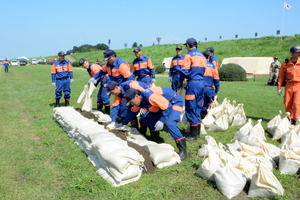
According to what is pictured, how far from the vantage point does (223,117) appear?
21.8ft

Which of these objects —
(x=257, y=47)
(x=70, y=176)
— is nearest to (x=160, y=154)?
(x=70, y=176)

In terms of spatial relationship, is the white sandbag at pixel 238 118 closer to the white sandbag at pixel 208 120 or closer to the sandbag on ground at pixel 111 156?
the white sandbag at pixel 208 120

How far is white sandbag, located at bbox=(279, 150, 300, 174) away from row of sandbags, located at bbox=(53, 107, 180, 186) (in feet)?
5.33

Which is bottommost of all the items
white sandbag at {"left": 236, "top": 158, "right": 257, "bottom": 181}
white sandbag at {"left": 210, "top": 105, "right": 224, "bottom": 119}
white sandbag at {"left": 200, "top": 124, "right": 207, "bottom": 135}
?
white sandbag at {"left": 200, "top": 124, "right": 207, "bottom": 135}

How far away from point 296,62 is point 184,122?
314 centimetres

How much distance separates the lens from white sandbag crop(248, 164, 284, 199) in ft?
10.9

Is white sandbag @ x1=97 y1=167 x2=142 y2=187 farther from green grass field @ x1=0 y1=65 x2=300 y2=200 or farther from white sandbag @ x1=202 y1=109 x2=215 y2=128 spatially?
white sandbag @ x1=202 y1=109 x2=215 y2=128

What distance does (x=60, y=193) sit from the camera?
12.0 ft

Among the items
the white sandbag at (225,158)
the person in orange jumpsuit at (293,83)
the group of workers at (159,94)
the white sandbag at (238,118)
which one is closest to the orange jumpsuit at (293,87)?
the person in orange jumpsuit at (293,83)

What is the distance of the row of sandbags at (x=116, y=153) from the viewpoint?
3.77 m

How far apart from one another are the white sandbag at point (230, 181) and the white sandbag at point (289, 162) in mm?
927

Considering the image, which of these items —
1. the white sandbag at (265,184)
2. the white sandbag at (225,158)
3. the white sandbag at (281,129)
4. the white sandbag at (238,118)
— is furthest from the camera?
the white sandbag at (238,118)

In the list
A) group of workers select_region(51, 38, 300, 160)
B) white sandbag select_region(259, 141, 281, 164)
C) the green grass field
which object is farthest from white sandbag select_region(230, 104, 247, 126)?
→ white sandbag select_region(259, 141, 281, 164)

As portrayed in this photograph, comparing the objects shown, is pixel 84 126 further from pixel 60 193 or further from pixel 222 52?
Answer: pixel 222 52
